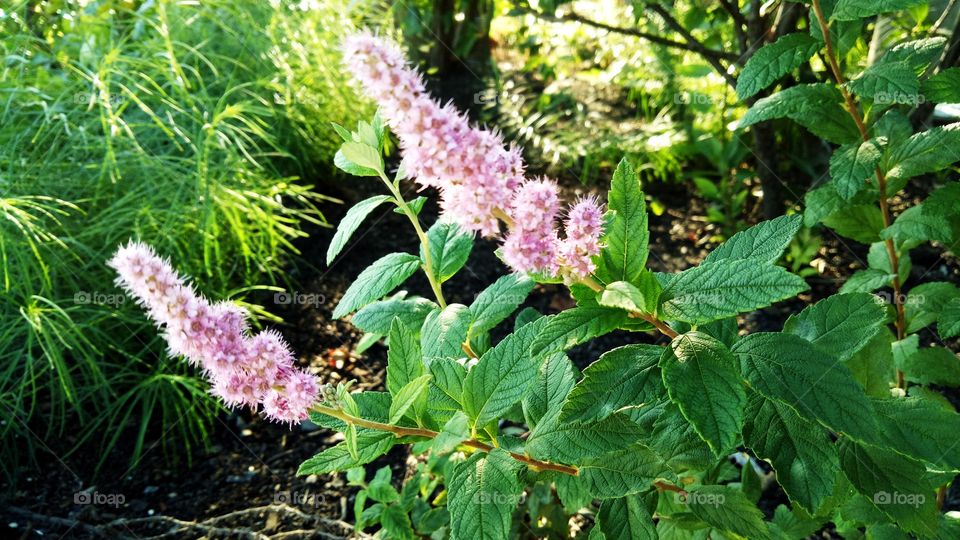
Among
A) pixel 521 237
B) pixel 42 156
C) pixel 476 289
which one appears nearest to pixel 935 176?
pixel 476 289

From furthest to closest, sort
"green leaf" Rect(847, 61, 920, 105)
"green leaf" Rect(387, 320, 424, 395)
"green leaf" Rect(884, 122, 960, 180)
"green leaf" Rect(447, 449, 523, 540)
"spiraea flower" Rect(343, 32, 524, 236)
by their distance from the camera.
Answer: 1. "green leaf" Rect(884, 122, 960, 180)
2. "green leaf" Rect(847, 61, 920, 105)
3. "green leaf" Rect(387, 320, 424, 395)
4. "green leaf" Rect(447, 449, 523, 540)
5. "spiraea flower" Rect(343, 32, 524, 236)

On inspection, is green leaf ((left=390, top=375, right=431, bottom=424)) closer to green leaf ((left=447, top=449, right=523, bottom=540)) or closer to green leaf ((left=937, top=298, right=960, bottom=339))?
green leaf ((left=447, top=449, right=523, bottom=540))

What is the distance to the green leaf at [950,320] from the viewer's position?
154cm

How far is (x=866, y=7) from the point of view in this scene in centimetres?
139

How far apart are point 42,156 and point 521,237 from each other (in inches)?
107

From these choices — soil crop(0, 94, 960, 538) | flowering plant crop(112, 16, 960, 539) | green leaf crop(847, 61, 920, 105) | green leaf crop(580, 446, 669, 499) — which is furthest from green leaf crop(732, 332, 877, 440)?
soil crop(0, 94, 960, 538)

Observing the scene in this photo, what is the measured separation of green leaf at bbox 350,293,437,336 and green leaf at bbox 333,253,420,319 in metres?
0.14

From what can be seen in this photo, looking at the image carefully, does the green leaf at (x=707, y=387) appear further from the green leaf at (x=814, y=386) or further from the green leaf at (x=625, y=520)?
the green leaf at (x=625, y=520)

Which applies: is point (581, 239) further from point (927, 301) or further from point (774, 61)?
point (927, 301)

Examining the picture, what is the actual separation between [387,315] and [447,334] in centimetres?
18

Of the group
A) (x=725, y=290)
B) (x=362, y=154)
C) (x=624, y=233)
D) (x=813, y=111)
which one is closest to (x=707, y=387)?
(x=725, y=290)

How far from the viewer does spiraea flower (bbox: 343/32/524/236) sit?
0.96 meters

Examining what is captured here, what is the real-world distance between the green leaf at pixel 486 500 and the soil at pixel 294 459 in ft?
3.91

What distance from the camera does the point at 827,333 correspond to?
4.25 feet
